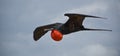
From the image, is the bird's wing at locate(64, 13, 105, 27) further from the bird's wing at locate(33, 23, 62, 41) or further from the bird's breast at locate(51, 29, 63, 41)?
the bird's wing at locate(33, 23, 62, 41)

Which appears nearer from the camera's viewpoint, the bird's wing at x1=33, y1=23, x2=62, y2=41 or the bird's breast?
the bird's breast

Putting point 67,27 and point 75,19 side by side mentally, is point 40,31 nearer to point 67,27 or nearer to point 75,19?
point 67,27

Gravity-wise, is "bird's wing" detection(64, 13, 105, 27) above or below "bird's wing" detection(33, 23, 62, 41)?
above

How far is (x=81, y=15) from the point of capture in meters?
15.8

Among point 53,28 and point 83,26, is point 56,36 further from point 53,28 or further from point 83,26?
point 83,26

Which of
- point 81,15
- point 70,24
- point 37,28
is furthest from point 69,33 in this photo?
point 37,28

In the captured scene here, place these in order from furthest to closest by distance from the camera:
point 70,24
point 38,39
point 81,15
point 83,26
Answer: point 38,39, point 83,26, point 70,24, point 81,15

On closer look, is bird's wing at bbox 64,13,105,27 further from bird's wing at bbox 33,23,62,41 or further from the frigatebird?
bird's wing at bbox 33,23,62,41

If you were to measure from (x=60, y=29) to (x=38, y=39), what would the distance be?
125 inches

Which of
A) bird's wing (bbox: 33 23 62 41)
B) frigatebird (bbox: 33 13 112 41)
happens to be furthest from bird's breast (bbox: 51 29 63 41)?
bird's wing (bbox: 33 23 62 41)

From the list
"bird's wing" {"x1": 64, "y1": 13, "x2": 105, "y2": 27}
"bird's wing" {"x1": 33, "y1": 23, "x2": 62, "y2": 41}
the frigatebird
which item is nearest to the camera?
"bird's wing" {"x1": 64, "y1": 13, "x2": 105, "y2": 27}

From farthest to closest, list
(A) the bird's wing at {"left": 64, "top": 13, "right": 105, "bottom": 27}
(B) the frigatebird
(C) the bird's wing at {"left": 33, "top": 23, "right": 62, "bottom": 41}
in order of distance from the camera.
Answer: (C) the bird's wing at {"left": 33, "top": 23, "right": 62, "bottom": 41}, (B) the frigatebird, (A) the bird's wing at {"left": 64, "top": 13, "right": 105, "bottom": 27}

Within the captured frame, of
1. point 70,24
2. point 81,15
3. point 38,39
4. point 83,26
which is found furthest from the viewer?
point 38,39

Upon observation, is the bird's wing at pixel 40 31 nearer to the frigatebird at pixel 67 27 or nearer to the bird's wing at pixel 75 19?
the frigatebird at pixel 67 27
